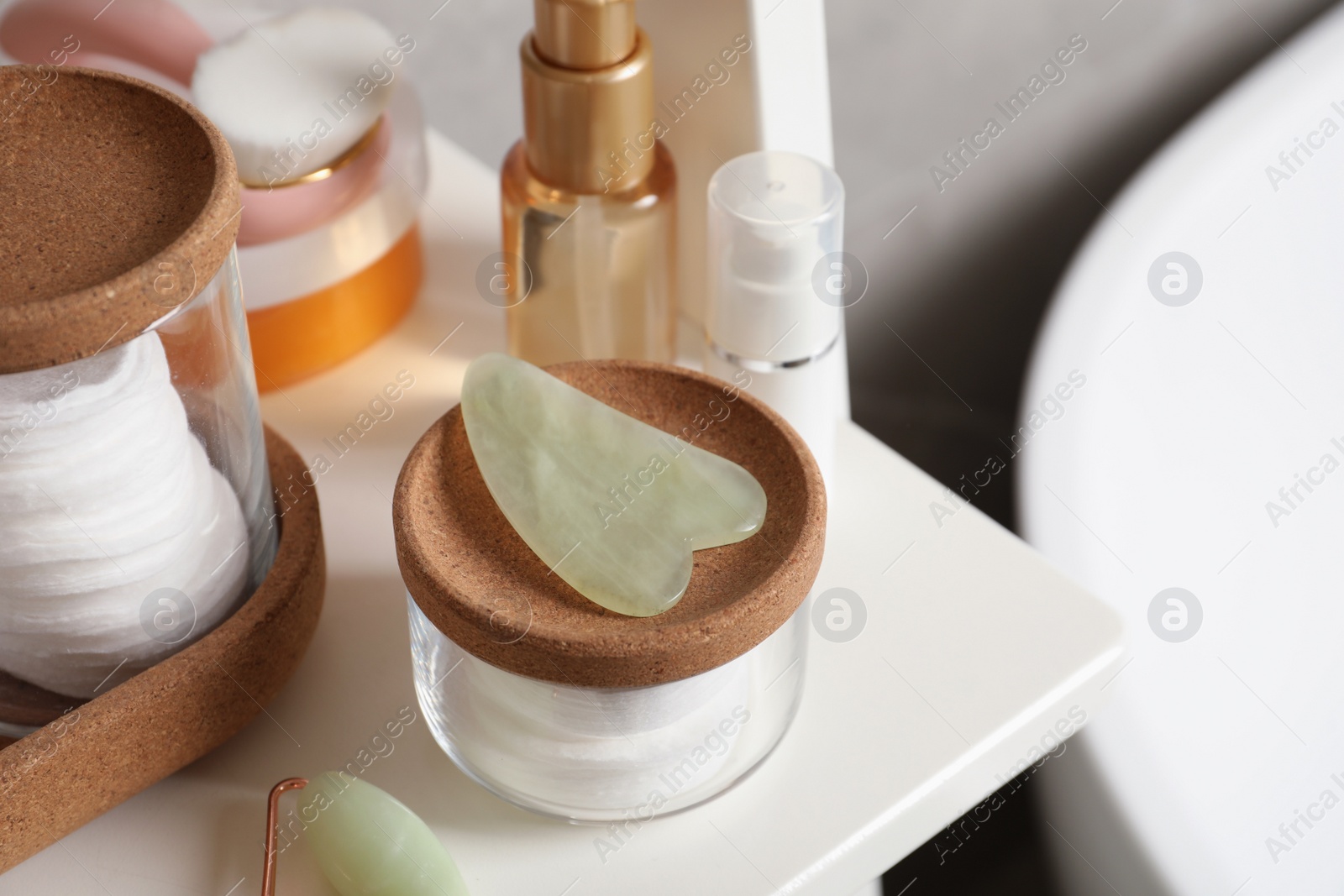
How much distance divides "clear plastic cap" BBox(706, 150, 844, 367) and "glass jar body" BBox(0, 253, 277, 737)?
0.15 metres

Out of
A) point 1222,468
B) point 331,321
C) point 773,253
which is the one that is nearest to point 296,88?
point 331,321

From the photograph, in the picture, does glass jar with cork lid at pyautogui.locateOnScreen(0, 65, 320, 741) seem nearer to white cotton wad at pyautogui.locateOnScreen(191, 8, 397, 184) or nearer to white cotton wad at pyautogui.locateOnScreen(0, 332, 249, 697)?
white cotton wad at pyautogui.locateOnScreen(0, 332, 249, 697)

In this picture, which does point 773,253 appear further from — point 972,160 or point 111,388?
point 972,160

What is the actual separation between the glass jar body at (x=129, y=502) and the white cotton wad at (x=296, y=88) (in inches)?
4.2

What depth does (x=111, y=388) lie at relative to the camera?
0.28 meters

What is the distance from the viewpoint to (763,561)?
1.04ft

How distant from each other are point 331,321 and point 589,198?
12 cm

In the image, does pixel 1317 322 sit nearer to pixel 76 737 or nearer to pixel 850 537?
pixel 850 537

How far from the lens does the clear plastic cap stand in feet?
1.25

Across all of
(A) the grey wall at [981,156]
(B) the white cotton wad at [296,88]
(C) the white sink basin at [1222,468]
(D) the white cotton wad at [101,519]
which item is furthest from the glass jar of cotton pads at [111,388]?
(A) the grey wall at [981,156]

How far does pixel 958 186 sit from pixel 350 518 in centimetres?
65

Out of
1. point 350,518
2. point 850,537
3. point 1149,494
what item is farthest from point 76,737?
point 1149,494

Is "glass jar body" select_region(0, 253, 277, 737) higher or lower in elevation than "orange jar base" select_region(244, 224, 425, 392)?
higher

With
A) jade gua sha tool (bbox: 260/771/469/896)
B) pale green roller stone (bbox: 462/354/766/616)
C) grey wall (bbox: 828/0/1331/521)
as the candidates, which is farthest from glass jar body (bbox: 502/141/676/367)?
grey wall (bbox: 828/0/1331/521)
